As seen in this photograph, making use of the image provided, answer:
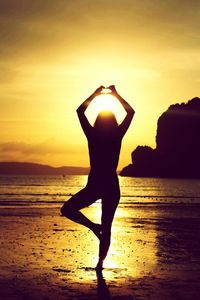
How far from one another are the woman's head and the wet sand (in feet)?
6.69

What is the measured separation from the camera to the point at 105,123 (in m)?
7.70

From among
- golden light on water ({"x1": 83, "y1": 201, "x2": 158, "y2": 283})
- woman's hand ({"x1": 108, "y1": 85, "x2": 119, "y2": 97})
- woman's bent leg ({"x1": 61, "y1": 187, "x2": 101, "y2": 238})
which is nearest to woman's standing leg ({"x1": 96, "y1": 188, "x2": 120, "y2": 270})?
woman's bent leg ({"x1": 61, "y1": 187, "x2": 101, "y2": 238})

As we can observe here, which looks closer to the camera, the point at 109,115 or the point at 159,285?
Answer: the point at 159,285

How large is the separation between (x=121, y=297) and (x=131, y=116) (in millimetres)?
2904

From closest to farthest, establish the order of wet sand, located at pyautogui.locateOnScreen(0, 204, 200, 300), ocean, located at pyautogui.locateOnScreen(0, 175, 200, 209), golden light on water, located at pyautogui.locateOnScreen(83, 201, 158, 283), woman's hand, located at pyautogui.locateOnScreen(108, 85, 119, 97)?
wet sand, located at pyautogui.locateOnScreen(0, 204, 200, 300) < woman's hand, located at pyautogui.locateOnScreen(108, 85, 119, 97) < golden light on water, located at pyautogui.locateOnScreen(83, 201, 158, 283) < ocean, located at pyautogui.locateOnScreen(0, 175, 200, 209)

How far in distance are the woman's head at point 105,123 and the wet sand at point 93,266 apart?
2039mm

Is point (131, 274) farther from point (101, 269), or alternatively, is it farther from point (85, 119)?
point (85, 119)

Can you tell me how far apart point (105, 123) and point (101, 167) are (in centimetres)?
65

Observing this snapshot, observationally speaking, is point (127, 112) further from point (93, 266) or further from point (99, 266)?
point (93, 266)

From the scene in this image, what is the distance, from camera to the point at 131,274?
7566 mm

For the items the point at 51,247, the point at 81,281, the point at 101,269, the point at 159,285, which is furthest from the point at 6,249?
the point at 159,285

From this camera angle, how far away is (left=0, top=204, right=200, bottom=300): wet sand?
625 cm

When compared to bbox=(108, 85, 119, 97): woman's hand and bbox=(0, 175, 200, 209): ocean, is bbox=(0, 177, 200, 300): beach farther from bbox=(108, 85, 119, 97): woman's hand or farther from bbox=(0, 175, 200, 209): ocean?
bbox=(0, 175, 200, 209): ocean

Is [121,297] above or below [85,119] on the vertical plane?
below
